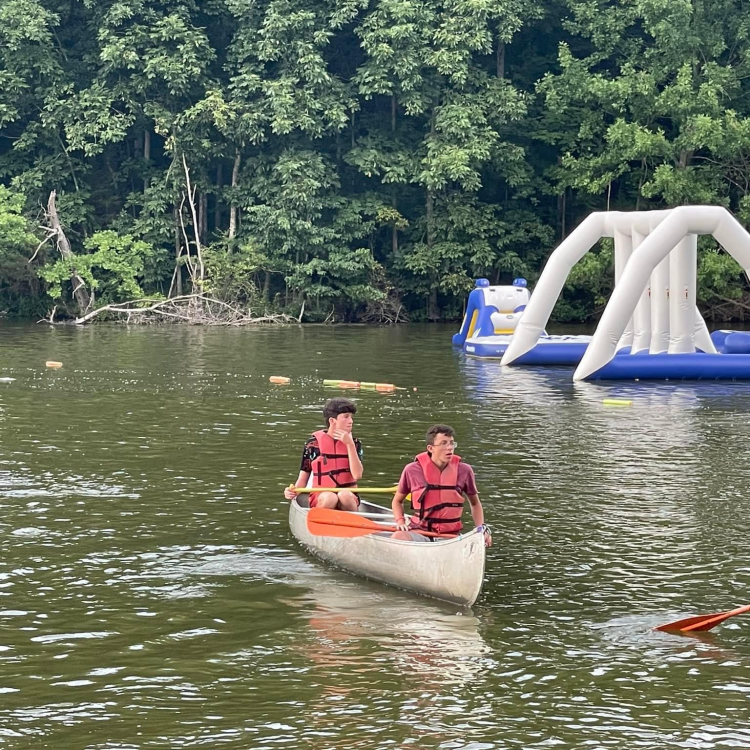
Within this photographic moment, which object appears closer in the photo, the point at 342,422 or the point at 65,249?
the point at 342,422

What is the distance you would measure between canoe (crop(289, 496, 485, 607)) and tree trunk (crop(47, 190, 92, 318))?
106ft

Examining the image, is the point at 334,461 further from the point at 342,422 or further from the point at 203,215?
the point at 203,215

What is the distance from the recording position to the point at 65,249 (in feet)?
138

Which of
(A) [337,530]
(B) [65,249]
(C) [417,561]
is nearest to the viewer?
(C) [417,561]

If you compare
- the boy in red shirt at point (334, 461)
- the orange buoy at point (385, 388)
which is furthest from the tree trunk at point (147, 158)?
the boy in red shirt at point (334, 461)

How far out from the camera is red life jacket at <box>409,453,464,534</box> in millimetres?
9938

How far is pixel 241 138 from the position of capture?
42.8 metres

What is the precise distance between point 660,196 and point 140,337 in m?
17.5

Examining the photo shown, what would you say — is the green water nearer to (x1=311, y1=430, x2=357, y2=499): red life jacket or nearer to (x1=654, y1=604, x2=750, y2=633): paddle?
(x1=654, y1=604, x2=750, y2=633): paddle

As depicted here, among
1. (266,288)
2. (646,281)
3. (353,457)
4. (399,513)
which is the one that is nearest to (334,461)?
(353,457)

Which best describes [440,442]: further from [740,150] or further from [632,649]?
[740,150]

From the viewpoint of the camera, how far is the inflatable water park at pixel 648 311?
24188 millimetres

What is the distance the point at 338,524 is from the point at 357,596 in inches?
38.4

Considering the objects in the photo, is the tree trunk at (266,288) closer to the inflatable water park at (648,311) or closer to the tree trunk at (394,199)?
the tree trunk at (394,199)
